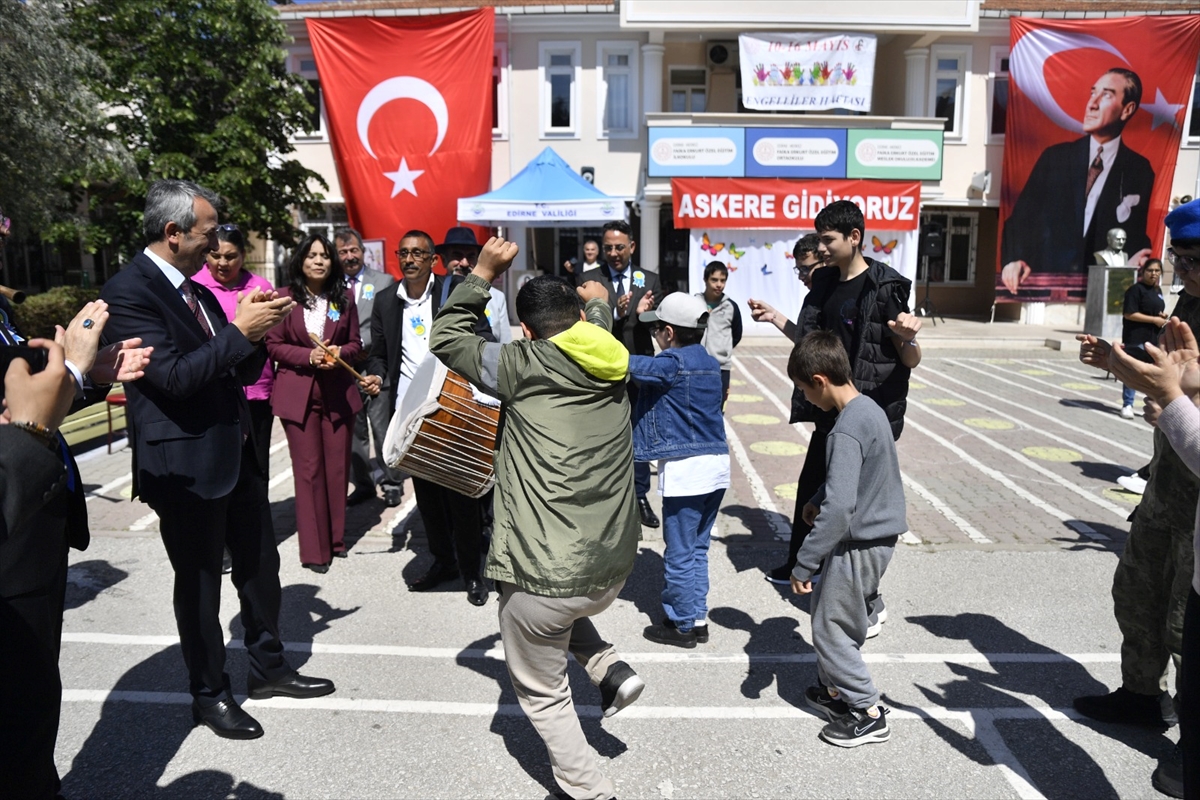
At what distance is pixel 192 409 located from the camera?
3.30m

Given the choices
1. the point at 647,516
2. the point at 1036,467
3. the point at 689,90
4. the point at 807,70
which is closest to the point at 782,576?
the point at 647,516

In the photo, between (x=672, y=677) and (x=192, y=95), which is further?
(x=192, y=95)

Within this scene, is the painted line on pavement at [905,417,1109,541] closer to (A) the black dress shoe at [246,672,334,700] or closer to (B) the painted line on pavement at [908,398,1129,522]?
(B) the painted line on pavement at [908,398,1129,522]

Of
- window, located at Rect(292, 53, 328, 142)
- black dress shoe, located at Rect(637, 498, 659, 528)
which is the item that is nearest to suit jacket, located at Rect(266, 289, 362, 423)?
black dress shoe, located at Rect(637, 498, 659, 528)

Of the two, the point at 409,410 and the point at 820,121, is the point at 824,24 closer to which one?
the point at 820,121

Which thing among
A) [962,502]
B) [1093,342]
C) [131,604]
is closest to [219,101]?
[131,604]

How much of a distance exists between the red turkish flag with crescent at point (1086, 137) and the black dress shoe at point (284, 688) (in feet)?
68.2

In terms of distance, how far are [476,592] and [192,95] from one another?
15204 millimetres

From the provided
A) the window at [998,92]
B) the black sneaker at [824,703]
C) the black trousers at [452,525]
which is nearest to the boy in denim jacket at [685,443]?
the black sneaker at [824,703]

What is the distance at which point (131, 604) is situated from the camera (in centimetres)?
495

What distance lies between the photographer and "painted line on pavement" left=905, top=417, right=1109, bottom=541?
6168 mm

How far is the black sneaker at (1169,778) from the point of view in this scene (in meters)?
3.07

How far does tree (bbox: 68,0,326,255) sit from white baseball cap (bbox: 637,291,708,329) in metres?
14.1

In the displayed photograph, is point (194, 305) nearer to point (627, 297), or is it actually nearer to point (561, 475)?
point (561, 475)
